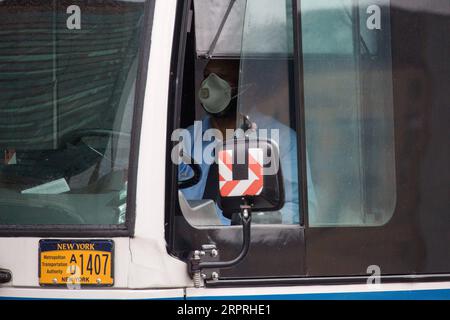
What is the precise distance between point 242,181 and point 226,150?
0.12 metres

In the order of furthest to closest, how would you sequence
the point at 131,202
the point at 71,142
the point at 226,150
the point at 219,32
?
the point at 219,32 < the point at 71,142 < the point at 131,202 < the point at 226,150

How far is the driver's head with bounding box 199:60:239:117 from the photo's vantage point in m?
3.27

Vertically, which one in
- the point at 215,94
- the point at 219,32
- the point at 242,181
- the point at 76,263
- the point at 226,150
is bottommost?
the point at 76,263

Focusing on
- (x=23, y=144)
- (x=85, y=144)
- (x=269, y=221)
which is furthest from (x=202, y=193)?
(x=23, y=144)

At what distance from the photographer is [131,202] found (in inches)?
115

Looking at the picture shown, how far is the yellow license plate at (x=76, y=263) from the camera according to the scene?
2.91 m

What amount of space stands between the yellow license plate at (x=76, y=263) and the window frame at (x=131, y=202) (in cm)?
3

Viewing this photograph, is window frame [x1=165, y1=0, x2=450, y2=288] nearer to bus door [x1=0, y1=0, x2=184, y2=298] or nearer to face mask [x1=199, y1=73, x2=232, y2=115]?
bus door [x1=0, y1=0, x2=184, y2=298]

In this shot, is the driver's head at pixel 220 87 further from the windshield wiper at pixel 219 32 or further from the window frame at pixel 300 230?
the window frame at pixel 300 230

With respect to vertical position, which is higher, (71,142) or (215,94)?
(215,94)

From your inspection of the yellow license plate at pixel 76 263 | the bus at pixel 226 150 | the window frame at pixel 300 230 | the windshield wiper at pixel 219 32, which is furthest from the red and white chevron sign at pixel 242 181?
the windshield wiper at pixel 219 32

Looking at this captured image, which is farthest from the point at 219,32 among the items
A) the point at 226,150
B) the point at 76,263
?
the point at 76,263

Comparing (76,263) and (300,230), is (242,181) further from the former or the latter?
(76,263)

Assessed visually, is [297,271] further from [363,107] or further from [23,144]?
[23,144]
